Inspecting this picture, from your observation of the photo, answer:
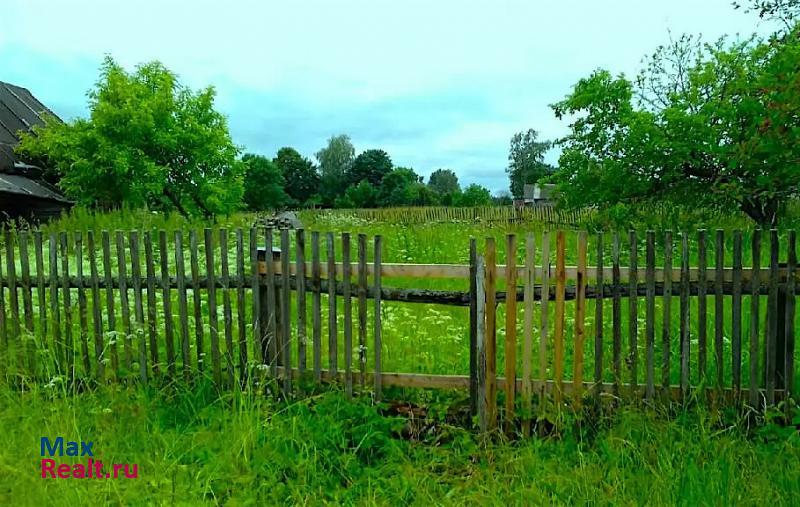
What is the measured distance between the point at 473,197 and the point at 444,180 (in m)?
30.8

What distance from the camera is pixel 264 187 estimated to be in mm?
70438

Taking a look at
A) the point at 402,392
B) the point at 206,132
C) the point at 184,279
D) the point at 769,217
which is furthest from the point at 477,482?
the point at 206,132

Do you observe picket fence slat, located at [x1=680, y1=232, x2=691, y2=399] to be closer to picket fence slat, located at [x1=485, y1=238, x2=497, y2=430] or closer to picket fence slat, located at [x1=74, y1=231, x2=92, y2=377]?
picket fence slat, located at [x1=485, y1=238, x2=497, y2=430]

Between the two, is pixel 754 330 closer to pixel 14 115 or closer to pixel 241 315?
pixel 241 315

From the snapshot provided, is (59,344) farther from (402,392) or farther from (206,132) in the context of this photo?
(206,132)

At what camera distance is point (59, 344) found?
518cm

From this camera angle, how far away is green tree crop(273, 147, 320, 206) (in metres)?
79.2

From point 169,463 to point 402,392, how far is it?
6.00 feet

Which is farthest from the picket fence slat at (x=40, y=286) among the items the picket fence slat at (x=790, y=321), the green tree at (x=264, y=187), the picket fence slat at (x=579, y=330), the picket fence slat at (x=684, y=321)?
the green tree at (x=264, y=187)

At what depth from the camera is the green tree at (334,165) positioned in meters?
79.9

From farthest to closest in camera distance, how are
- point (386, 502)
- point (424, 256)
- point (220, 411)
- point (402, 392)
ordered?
point (424, 256), point (402, 392), point (220, 411), point (386, 502)

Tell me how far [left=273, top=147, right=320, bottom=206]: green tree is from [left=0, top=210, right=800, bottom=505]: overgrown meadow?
7531cm

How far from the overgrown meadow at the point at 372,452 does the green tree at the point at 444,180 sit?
9637 cm

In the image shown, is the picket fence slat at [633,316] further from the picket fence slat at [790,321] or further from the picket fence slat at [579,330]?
the picket fence slat at [790,321]
